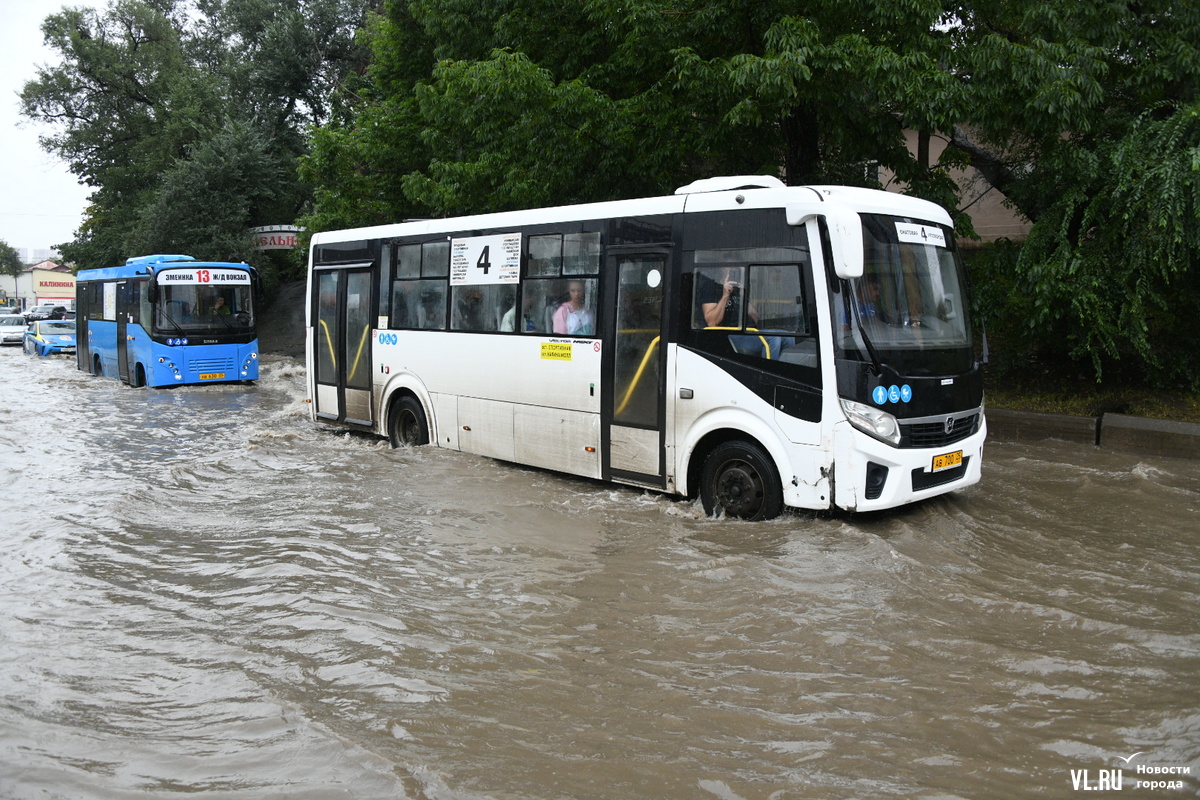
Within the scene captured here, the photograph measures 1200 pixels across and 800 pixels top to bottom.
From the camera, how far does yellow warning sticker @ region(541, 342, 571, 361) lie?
994cm

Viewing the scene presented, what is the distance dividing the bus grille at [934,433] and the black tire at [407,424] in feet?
21.0

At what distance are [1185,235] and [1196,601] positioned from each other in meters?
6.29

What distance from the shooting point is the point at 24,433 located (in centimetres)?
1470

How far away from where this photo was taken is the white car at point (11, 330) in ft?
145

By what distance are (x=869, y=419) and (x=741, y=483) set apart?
129 cm

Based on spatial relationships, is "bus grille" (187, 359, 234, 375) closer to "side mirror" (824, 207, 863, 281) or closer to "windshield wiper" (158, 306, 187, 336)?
"windshield wiper" (158, 306, 187, 336)

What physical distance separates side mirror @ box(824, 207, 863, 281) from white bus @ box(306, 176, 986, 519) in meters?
0.02

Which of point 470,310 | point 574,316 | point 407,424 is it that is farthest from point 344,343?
point 574,316

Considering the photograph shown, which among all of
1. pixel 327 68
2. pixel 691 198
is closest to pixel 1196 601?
pixel 691 198

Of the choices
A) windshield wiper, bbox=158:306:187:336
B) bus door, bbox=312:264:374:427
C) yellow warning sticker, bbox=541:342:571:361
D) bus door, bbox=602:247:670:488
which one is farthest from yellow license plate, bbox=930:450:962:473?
windshield wiper, bbox=158:306:187:336

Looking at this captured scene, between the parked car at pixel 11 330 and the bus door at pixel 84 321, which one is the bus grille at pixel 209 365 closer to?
the bus door at pixel 84 321

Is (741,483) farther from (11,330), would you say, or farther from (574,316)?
(11,330)

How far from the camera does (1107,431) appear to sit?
1252 cm

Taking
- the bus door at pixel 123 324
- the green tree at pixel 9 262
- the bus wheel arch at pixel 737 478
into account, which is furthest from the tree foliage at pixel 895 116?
the green tree at pixel 9 262
